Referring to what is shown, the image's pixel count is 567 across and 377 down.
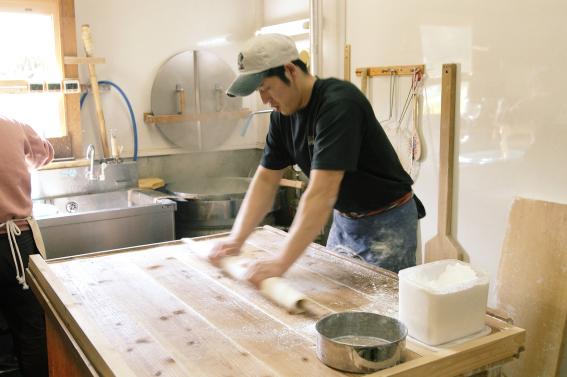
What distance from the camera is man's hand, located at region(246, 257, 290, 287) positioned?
5.64 ft

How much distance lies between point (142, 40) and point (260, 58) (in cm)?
229

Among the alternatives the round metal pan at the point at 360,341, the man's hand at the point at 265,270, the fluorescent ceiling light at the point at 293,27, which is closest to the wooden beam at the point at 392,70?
the fluorescent ceiling light at the point at 293,27

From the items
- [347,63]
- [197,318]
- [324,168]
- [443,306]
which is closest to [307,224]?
[324,168]

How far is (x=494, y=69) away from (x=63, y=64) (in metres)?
2.46

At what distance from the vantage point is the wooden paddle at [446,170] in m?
2.82

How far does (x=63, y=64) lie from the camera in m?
3.48

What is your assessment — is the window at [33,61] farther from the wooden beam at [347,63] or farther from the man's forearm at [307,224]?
the man's forearm at [307,224]

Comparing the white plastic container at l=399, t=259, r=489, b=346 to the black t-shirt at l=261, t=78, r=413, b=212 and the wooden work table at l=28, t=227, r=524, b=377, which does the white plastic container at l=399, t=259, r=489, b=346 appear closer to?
the wooden work table at l=28, t=227, r=524, b=377

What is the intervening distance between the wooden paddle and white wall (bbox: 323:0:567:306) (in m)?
0.04

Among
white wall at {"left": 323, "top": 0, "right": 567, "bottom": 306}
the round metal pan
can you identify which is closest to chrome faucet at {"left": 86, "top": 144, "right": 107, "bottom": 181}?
white wall at {"left": 323, "top": 0, "right": 567, "bottom": 306}

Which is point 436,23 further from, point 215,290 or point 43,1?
point 43,1

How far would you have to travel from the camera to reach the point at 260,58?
5.98ft

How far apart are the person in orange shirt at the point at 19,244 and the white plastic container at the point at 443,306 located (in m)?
1.90

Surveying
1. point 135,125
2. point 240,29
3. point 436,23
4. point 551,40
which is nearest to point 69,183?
point 135,125
